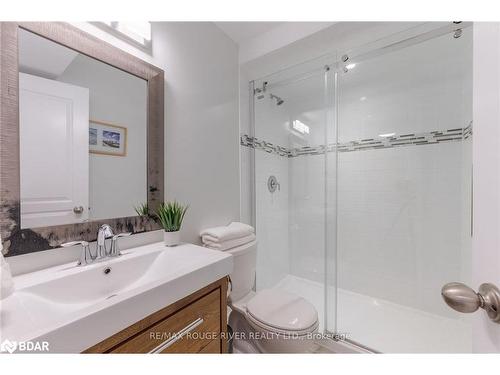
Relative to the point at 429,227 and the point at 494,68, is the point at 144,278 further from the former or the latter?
the point at 429,227

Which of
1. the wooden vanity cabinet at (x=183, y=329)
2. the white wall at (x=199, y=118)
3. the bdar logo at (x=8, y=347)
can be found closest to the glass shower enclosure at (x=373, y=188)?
the white wall at (x=199, y=118)

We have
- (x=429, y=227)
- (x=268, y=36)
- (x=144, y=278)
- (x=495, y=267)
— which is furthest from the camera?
(x=429, y=227)

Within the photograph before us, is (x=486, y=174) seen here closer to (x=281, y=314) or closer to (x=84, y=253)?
(x=281, y=314)

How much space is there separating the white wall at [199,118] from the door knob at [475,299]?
45.7 inches

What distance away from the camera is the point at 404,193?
189 cm

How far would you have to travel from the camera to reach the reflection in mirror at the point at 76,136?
30.2 inches

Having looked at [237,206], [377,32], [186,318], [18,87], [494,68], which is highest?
[377,32]

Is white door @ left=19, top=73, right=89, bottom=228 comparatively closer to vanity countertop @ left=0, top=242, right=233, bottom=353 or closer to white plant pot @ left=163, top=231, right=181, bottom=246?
vanity countertop @ left=0, top=242, right=233, bottom=353

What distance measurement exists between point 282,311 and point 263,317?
4.6 inches

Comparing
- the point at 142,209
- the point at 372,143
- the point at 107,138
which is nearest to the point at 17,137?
the point at 107,138

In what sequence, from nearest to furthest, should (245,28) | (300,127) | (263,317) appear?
(263,317), (245,28), (300,127)
